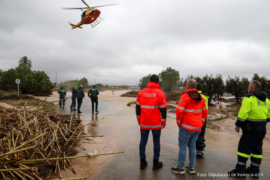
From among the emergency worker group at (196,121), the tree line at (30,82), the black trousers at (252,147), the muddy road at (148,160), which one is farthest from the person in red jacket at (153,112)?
the tree line at (30,82)

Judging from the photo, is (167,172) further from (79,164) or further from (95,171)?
(79,164)

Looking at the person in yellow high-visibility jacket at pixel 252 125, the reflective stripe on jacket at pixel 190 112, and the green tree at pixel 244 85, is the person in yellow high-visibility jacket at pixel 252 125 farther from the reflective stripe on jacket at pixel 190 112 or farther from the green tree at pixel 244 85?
the green tree at pixel 244 85

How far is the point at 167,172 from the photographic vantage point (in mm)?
3443

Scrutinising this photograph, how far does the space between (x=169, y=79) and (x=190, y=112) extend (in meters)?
34.4

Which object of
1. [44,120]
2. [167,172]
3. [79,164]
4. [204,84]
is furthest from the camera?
[204,84]

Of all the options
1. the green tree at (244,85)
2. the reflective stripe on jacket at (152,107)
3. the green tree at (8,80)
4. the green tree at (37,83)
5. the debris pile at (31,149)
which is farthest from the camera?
the green tree at (8,80)

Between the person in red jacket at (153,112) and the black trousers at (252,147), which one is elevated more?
the person in red jacket at (153,112)

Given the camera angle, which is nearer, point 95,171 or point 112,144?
point 95,171

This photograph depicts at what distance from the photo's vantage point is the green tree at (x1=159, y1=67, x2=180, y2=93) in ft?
121

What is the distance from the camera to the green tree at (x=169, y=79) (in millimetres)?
37000

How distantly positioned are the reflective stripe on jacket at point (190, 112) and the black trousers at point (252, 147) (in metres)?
A: 0.94

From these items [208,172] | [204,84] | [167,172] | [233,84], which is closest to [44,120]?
[167,172]

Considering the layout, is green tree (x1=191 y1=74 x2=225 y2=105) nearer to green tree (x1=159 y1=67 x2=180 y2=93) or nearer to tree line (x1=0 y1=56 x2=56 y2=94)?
green tree (x1=159 y1=67 x2=180 y2=93)

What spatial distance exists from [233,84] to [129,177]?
16.8 metres
